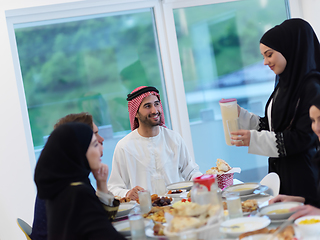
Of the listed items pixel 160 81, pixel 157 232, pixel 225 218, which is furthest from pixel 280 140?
pixel 160 81

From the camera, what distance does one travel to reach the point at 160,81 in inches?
169

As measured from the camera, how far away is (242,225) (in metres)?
1.50

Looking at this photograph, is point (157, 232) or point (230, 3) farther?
point (230, 3)

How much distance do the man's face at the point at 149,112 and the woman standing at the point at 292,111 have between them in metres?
1.03

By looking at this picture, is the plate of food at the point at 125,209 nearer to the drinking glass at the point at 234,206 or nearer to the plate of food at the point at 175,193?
the plate of food at the point at 175,193

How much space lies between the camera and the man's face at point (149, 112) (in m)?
3.03

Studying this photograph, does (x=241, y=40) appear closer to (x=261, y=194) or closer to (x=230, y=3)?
(x=230, y=3)

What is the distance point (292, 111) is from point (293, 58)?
1.14 feet

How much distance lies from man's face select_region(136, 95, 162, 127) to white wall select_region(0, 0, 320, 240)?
1.38 m

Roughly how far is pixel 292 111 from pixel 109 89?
7.87 ft

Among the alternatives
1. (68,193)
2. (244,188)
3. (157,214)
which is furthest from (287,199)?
(68,193)

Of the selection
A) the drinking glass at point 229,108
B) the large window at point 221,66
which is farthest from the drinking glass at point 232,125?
the large window at point 221,66

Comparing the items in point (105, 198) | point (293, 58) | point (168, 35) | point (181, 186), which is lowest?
point (181, 186)

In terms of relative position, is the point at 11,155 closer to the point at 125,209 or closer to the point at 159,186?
the point at 159,186
